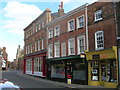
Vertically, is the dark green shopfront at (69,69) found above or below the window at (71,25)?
below

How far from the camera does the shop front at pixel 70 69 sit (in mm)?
20391

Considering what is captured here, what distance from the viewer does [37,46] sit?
1357 inches

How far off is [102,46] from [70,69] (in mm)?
6066

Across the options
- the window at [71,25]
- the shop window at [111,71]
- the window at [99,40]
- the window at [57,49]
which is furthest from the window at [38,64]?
the shop window at [111,71]

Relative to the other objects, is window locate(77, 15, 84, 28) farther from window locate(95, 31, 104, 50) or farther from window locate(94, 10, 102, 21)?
window locate(95, 31, 104, 50)

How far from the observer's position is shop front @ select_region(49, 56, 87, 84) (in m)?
20.4

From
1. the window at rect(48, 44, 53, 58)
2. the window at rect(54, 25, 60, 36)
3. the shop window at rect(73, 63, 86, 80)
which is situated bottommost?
the shop window at rect(73, 63, 86, 80)

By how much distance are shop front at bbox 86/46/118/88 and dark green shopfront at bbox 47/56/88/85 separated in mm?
770

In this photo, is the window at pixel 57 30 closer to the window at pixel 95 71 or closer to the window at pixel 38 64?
the window at pixel 38 64

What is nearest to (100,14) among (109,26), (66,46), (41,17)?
(109,26)

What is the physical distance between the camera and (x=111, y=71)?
17.1 meters

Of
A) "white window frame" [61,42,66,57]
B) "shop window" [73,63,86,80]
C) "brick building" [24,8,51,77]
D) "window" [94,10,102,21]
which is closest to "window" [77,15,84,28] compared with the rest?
"window" [94,10,102,21]

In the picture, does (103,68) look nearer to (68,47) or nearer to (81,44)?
(81,44)

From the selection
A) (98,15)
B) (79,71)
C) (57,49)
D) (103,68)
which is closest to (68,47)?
(57,49)
